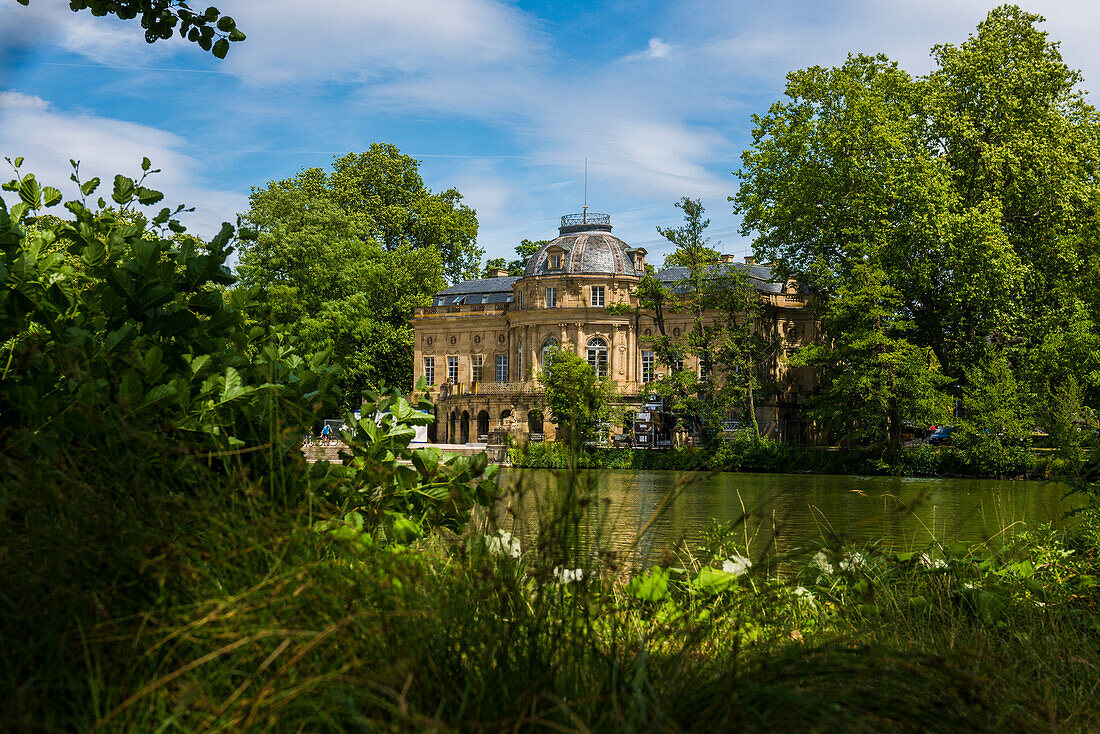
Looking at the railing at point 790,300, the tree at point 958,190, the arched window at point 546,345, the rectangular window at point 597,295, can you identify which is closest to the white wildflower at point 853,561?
the tree at point 958,190

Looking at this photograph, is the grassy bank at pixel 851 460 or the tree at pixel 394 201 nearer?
the grassy bank at pixel 851 460

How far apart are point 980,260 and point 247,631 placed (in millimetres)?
29021

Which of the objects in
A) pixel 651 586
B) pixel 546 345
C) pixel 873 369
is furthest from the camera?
pixel 546 345

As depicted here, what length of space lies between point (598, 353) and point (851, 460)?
61.8ft

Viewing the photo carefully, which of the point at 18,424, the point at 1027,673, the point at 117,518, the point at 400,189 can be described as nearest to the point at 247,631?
the point at 117,518

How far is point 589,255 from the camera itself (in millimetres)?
48438

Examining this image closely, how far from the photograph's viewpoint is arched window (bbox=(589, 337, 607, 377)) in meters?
47.8

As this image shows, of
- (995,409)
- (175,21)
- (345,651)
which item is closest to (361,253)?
(995,409)

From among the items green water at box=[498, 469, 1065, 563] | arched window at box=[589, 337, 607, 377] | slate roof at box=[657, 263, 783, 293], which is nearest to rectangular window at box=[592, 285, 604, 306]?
arched window at box=[589, 337, 607, 377]

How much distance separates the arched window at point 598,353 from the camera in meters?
47.8

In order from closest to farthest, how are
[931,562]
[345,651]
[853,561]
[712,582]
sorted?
1. [345,651]
2. [712,582]
3. [853,561]
4. [931,562]

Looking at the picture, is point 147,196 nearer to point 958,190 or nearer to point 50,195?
point 50,195

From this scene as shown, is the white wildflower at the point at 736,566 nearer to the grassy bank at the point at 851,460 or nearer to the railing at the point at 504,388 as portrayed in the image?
the grassy bank at the point at 851,460

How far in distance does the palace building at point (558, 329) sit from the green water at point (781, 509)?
16.2 metres
